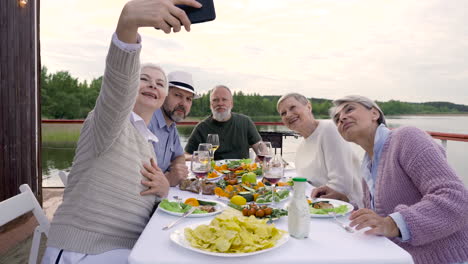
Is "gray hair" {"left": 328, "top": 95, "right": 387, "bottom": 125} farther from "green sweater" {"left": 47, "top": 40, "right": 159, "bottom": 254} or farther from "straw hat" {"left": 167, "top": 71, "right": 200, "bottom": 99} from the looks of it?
"straw hat" {"left": 167, "top": 71, "right": 200, "bottom": 99}

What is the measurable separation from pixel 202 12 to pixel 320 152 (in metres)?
1.60

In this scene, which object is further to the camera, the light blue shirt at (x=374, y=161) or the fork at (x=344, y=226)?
the light blue shirt at (x=374, y=161)

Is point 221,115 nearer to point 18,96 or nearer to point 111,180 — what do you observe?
point 18,96

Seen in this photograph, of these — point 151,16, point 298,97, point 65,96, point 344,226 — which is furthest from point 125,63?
point 65,96

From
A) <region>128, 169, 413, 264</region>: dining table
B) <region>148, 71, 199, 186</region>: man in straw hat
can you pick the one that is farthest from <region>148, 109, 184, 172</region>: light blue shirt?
<region>128, 169, 413, 264</region>: dining table

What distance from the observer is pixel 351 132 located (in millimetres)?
1521

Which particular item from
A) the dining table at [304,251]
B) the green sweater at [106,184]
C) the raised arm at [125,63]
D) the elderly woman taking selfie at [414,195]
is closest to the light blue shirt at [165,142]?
the green sweater at [106,184]

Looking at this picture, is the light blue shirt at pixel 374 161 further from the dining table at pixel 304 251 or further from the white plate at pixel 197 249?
the white plate at pixel 197 249

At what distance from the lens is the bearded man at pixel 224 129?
3516mm

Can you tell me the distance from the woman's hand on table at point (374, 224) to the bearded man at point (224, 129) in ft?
8.17

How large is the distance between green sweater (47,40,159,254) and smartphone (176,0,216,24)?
32 centimetres

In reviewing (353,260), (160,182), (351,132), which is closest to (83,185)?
(160,182)

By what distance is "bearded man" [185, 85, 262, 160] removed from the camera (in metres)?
3.52

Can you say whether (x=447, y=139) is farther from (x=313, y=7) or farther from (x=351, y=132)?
(x=313, y=7)
